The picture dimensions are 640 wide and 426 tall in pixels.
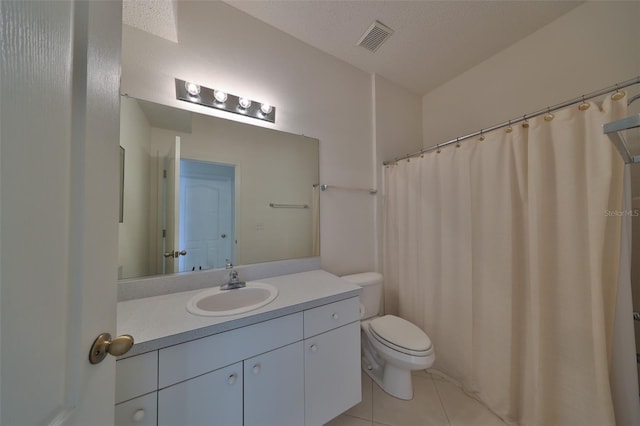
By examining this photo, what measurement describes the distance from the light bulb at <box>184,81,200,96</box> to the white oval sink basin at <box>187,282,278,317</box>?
3.91 feet

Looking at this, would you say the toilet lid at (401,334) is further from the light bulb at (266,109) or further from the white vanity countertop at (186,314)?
the light bulb at (266,109)

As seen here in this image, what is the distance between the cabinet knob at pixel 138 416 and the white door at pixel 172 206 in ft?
2.11

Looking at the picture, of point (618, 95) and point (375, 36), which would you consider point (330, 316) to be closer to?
point (618, 95)

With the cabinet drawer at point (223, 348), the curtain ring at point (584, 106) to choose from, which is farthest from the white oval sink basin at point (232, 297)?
the curtain ring at point (584, 106)

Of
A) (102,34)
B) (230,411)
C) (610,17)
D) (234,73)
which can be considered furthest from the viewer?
(234,73)

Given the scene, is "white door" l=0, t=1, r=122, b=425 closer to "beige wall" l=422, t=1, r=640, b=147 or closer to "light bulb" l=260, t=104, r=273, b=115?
"light bulb" l=260, t=104, r=273, b=115

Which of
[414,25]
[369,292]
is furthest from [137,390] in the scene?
[414,25]

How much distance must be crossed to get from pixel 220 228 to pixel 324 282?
768mm

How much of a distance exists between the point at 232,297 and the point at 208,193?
2.17ft

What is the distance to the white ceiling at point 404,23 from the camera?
138 cm

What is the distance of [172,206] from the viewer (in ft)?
4.03

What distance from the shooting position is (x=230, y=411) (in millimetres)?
870

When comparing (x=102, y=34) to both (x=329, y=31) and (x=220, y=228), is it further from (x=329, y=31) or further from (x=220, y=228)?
(x=329, y=31)

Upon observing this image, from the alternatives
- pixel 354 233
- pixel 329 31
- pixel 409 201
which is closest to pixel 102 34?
pixel 329 31
